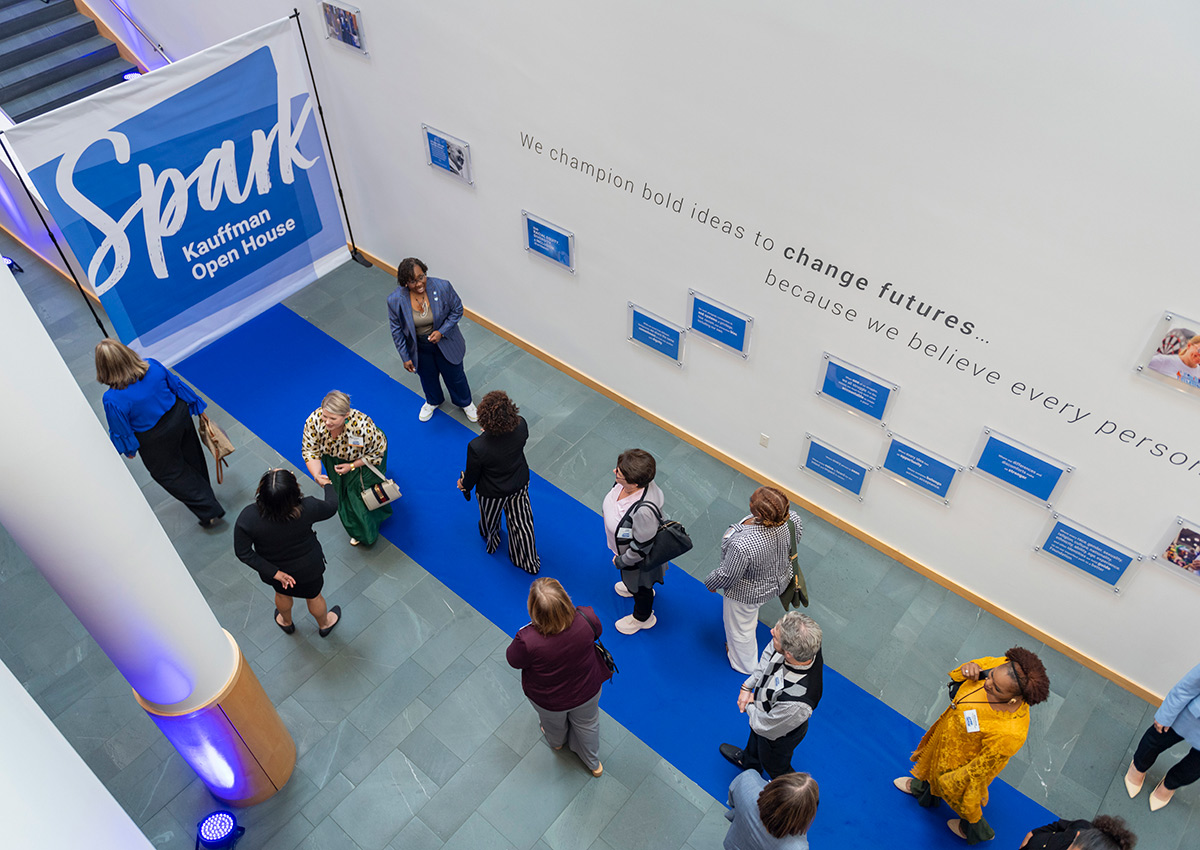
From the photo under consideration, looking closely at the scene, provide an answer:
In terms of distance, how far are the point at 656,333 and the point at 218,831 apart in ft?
13.1

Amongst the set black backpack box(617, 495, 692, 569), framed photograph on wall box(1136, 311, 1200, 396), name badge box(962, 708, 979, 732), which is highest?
framed photograph on wall box(1136, 311, 1200, 396)

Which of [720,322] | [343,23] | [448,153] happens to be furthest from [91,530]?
[343,23]

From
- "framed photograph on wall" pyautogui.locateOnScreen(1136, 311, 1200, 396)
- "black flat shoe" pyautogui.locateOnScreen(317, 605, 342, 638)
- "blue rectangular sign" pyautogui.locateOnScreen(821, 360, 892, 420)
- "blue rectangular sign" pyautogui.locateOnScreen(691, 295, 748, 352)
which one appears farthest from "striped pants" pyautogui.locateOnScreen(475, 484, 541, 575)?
"framed photograph on wall" pyautogui.locateOnScreen(1136, 311, 1200, 396)

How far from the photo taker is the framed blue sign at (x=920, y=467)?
5070mm

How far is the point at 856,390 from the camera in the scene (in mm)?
5145

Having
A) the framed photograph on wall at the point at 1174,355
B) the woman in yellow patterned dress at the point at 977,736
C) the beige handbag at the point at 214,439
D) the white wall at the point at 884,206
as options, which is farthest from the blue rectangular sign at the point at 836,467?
the beige handbag at the point at 214,439

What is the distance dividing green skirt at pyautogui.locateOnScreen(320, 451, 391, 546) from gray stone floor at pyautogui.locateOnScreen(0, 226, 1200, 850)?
7.4 inches

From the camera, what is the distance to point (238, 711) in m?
4.07

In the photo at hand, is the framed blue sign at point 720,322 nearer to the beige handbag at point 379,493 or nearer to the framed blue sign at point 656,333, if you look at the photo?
the framed blue sign at point 656,333

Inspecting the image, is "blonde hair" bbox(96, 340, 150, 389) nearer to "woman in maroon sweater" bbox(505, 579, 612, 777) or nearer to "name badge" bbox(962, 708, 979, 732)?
"woman in maroon sweater" bbox(505, 579, 612, 777)

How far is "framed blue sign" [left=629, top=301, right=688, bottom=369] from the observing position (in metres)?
5.93

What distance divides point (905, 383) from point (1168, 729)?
2.23 meters

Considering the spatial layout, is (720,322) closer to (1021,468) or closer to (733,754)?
(1021,468)

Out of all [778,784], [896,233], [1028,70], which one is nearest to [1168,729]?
[778,784]
